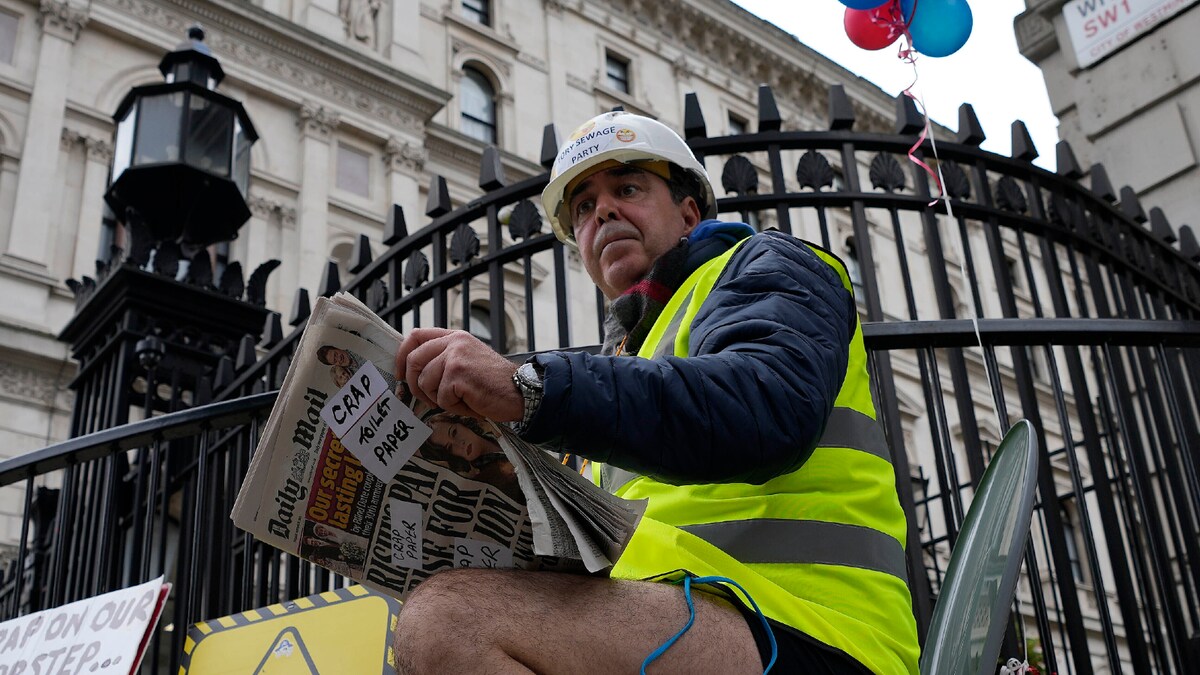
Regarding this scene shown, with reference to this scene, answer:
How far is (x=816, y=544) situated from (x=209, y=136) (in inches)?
207

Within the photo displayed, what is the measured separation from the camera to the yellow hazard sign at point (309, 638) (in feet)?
10.8

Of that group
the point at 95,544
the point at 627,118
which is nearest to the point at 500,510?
the point at 627,118

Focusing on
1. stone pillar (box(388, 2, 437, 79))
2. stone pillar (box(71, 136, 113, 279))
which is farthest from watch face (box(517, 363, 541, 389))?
stone pillar (box(388, 2, 437, 79))

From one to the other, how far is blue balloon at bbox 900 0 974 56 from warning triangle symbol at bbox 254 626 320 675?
12.6 feet

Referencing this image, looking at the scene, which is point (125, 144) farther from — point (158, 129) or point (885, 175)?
point (885, 175)

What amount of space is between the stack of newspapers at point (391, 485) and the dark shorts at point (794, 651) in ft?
0.85

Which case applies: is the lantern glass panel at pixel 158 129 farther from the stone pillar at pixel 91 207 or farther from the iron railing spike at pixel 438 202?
the stone pillar at pixel 91 207

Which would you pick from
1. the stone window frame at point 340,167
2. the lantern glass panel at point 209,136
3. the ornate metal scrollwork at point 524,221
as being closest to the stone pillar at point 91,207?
the stone window frame at point 340,167

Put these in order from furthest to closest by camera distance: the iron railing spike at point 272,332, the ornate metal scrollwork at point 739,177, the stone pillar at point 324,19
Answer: the stone pillar at point 324,19 < the iron railing spike at point 272,332 < the ornate metal scrollwork at point 739,177

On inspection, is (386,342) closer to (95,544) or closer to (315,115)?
(95,544)

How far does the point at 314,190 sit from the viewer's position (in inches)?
796

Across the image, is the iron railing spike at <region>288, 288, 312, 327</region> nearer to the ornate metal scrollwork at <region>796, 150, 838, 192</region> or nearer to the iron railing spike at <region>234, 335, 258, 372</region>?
the iron railing spike at <region>234, 335, 258, 372</region>

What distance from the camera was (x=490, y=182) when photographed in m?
4.48

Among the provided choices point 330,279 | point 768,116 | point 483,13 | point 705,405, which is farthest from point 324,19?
point 705,405
